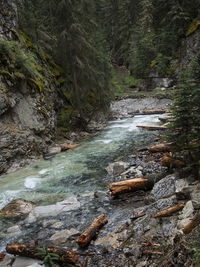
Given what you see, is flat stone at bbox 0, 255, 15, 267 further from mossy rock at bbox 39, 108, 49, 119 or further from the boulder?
mossy rock at bbox 39, 108, 49, 119

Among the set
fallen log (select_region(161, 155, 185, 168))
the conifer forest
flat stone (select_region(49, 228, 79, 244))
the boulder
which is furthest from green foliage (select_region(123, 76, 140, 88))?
flat stone (select_region(49, 228, 79, 244))

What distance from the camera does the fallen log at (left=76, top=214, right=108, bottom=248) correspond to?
4.07m

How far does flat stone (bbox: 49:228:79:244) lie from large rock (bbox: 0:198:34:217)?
147cm

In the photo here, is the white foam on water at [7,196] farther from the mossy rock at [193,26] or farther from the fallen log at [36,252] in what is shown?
the mossy rock at [193,26]

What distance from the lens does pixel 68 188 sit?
7.02m

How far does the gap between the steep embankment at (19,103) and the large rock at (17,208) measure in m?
3.21

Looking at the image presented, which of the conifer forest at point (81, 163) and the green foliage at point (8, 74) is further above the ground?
the green foliage at point (8, 74)

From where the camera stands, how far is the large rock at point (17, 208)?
218 inches

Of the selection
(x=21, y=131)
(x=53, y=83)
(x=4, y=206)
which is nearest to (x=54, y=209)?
(x=4, y=206)

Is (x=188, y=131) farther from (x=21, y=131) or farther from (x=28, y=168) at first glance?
(x=21, y=131)

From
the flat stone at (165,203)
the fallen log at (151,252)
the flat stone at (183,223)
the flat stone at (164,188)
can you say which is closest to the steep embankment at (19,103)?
the flat stone at (164,188)

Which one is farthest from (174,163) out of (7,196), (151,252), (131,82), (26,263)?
(131,82)

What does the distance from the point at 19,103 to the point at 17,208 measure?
6.52m

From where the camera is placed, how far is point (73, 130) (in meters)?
15.3
